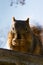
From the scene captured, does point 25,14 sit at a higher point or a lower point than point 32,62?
higher

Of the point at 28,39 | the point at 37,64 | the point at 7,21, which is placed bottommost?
the point at 37,64

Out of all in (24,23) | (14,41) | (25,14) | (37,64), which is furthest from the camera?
(25,14)

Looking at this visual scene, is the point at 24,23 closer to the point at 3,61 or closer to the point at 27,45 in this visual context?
the point at 27,45

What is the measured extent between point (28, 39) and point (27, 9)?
0.72 m

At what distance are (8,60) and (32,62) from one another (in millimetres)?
98

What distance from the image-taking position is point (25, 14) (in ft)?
6.53

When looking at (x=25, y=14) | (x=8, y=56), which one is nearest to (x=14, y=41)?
(x=8, y=56)

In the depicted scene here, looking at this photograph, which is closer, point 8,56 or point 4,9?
point 8,56

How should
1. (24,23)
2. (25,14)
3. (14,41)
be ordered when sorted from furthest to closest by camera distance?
(25,14)
(24,23)
(14,41)

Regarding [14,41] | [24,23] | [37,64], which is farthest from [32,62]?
[24,23]

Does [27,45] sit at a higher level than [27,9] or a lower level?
lower

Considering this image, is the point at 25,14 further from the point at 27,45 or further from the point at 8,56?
the point at 8,56

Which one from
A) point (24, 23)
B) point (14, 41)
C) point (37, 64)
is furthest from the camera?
point (24, 23)

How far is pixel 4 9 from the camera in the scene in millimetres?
2076
